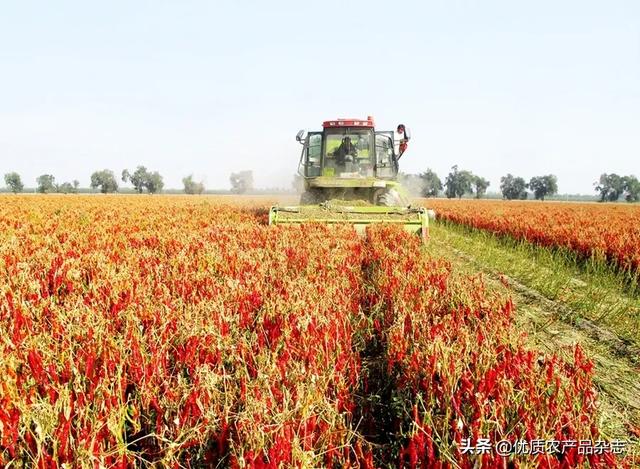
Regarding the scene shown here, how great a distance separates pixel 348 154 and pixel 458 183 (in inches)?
5293

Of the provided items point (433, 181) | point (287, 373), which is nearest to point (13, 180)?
point (433, 181)

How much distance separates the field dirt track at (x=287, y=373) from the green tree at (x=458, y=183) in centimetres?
14041

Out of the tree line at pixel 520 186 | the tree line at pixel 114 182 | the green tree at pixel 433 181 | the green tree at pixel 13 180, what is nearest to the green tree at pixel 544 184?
the tree line at pixel 520 186

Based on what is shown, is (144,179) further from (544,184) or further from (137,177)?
(544,184)

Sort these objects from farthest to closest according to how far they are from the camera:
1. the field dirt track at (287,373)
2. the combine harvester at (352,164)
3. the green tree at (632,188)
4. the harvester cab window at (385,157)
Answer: the green tree at (632,188) < the harvester cab window at (385,157) < the combine harvester at (352,164) < the field dirt track at (287,373)

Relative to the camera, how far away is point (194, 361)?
2381mm

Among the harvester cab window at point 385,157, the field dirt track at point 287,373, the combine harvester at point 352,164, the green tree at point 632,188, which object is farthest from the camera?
the green tree at point 632,188

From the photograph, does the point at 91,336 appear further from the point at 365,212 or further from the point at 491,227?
the point at 491,227

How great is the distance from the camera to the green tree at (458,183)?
137500 mm

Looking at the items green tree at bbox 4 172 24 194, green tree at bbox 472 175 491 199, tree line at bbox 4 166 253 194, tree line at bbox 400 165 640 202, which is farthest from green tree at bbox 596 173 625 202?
green tree at bbox 4 172 24 194

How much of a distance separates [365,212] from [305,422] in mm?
8070

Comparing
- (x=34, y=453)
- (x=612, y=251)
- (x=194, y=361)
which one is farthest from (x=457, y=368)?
(x=612, y=251)

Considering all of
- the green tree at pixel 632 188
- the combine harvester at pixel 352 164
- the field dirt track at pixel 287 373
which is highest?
the green tree at pixel 632 188

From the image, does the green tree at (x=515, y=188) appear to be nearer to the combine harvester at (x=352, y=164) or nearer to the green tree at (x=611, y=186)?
the green tree at (x=611, y=186)
